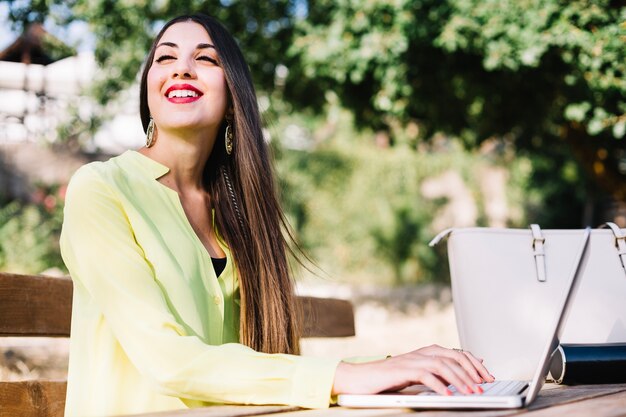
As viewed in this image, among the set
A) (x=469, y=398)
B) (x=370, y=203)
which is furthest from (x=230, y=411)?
(x=370, y=203)

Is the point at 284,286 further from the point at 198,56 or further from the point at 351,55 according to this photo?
the point at 351,55

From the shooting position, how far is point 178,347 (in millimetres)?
1507

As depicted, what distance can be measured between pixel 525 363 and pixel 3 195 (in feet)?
32.4

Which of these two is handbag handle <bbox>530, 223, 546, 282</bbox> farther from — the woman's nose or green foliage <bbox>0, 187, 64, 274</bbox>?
green foliage <bbox>0, 187, 64, 274</bbox>

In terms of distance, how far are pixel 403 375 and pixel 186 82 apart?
1.05 meters

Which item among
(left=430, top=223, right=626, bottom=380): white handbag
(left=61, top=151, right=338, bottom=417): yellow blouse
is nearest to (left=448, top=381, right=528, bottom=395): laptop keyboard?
(left=61, top=151, right=338, bottom=417): yellow blouse

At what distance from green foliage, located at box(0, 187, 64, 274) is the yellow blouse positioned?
625 cm

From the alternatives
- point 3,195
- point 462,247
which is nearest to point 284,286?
point 462,247

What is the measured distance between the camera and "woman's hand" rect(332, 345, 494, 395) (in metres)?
1.45

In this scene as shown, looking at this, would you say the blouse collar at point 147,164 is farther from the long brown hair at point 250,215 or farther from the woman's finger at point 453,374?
the woman's finger at point 453,374

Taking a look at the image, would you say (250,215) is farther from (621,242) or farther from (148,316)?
(621,242)

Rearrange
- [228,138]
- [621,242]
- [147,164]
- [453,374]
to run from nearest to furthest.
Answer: [453,374] → [147,164] → [621,242] → [228,138]

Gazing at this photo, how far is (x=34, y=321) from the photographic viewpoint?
7.39 ft

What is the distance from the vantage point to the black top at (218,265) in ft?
6.89
